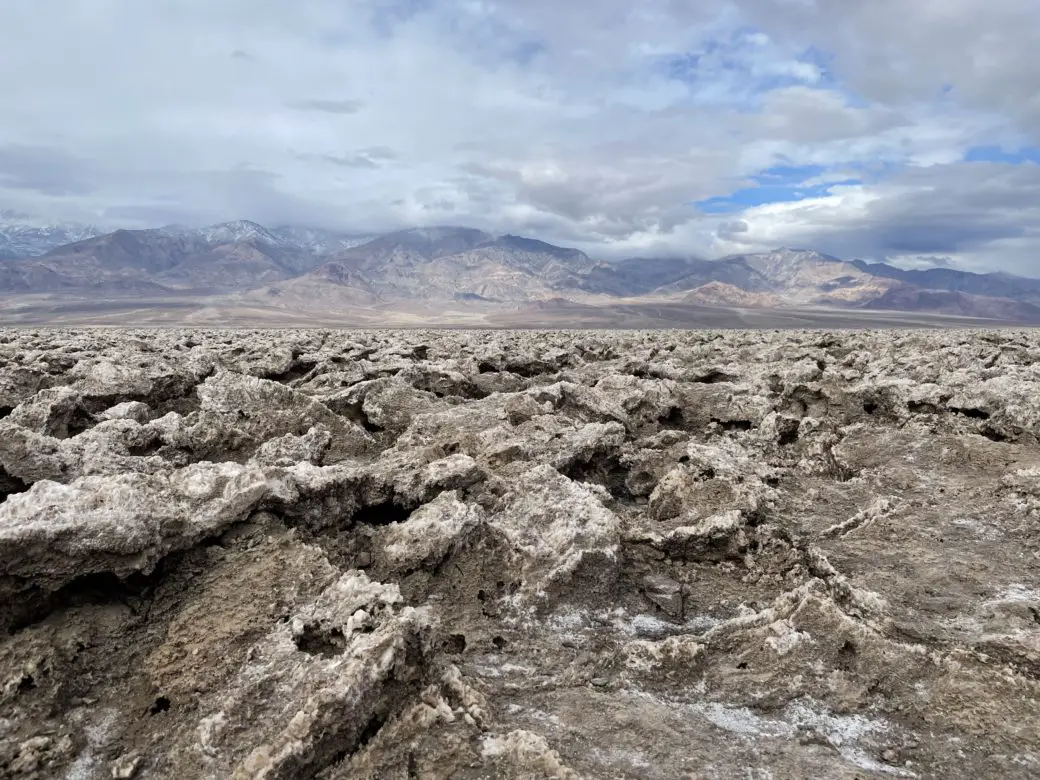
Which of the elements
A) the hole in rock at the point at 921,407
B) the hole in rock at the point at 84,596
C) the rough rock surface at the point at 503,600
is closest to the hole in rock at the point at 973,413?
the hole in rock at the point at 921,407

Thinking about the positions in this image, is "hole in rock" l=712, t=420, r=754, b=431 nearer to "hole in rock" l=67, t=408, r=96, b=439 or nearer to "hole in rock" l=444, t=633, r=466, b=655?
"hole in rock" l=444, t=633, r=466, b=655

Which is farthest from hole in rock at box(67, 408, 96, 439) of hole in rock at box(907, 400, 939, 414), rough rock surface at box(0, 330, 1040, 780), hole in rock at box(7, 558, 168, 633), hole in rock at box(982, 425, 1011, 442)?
hole in rock at box(982, 425, 1011, 442)

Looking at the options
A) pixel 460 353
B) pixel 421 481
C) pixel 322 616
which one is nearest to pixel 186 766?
pixel 322 616

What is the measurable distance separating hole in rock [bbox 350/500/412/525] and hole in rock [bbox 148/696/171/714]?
1942mm

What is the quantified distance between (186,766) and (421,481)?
255 cm

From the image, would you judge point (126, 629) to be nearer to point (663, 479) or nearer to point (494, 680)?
point (494, 680)

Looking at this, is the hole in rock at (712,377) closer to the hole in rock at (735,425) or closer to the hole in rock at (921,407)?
the hole in rock at (735,425)

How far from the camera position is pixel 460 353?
15.2 m

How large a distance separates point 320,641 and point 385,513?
1.72m

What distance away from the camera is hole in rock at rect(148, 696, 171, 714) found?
2957 mm

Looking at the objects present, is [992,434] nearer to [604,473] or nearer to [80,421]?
[604,473]

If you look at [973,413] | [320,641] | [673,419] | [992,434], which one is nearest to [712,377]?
[673,419]

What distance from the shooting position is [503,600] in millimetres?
4031

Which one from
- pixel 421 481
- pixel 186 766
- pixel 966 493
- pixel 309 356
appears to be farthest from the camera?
pixel 309 356
